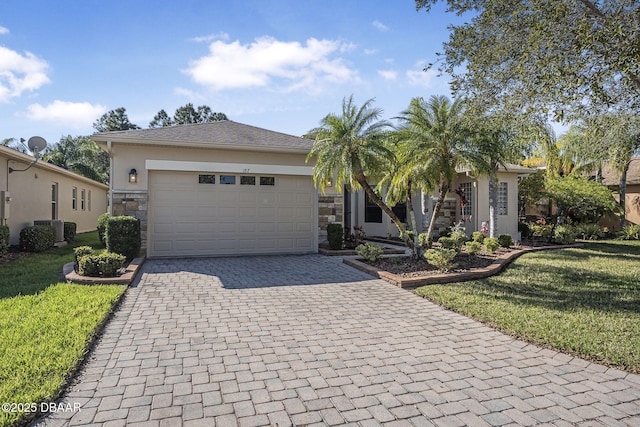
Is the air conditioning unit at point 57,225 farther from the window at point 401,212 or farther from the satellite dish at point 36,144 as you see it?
the window at point 401,212

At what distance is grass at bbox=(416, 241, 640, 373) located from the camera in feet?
13.8

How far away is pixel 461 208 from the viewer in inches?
619

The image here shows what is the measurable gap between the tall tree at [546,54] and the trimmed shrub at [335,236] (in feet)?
18.0

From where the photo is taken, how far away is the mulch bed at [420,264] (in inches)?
315

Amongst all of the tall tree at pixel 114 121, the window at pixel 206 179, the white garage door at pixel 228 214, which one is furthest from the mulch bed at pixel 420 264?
the tall tree at pixel 114 121

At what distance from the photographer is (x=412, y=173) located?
28.5 feet

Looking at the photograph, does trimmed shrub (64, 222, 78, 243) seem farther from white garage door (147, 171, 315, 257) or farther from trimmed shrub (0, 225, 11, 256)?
white garage door (147, 171, 315, 257)

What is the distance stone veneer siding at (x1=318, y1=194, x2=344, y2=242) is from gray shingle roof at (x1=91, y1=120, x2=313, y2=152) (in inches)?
66.2

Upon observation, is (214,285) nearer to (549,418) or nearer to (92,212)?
(549,418)

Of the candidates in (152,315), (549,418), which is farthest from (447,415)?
(152,315)

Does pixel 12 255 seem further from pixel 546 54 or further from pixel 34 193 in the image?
pixel 546 54

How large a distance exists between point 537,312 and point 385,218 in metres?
10.6

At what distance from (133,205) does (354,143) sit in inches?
236

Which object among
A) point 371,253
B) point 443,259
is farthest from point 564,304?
point 371,253
